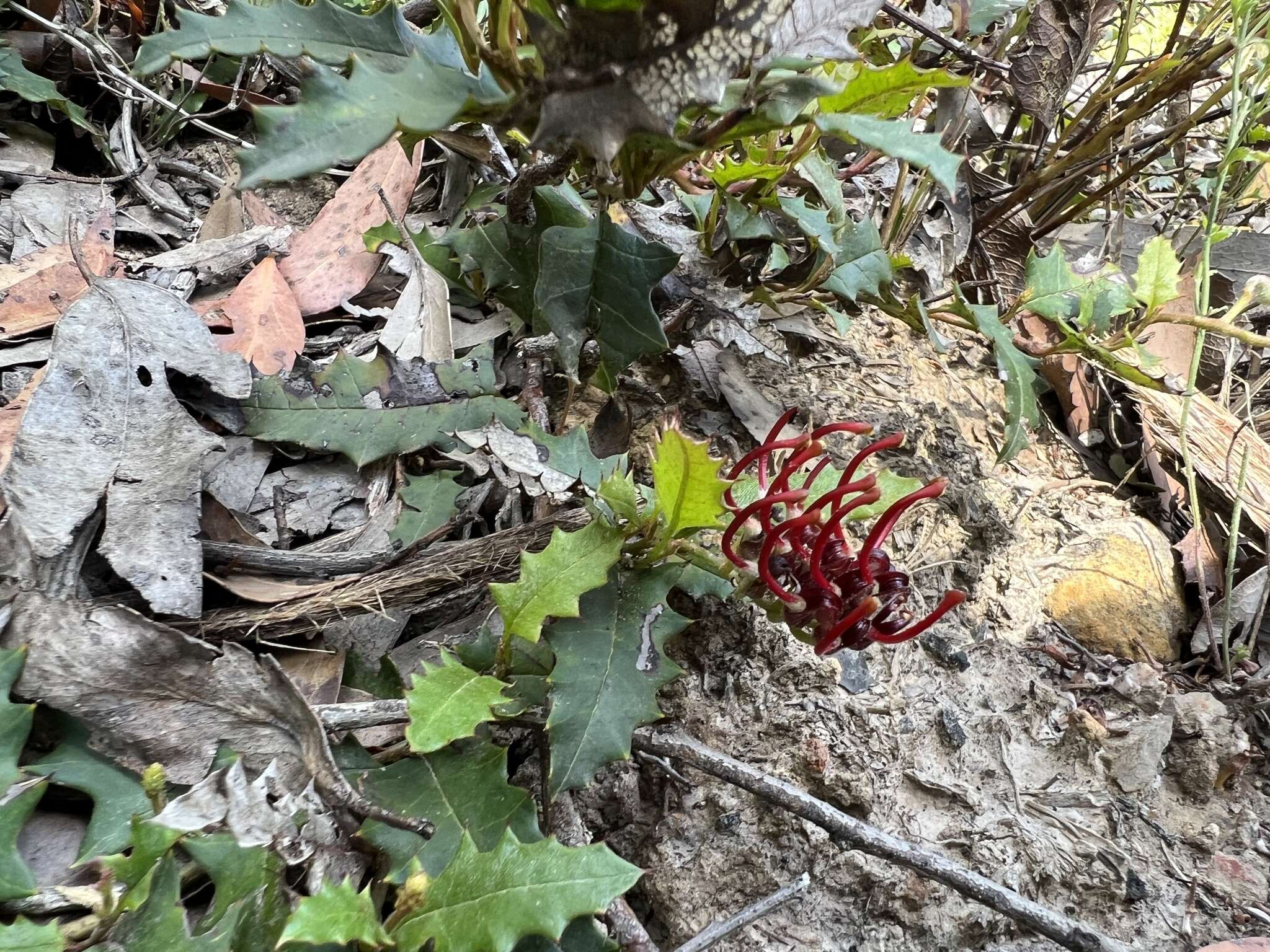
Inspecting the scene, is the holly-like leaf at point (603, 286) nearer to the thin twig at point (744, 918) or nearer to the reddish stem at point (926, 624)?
the reddish stem at point (926, 624)

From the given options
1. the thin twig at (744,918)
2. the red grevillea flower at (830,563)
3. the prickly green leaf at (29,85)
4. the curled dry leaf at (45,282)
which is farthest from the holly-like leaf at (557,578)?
the prickly green leaf at (29,85)

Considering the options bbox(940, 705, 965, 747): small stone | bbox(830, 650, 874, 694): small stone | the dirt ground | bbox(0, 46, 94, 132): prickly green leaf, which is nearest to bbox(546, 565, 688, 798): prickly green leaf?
the dirt ground

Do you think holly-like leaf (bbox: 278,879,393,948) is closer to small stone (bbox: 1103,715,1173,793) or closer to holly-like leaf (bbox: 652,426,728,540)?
holly-like leaf (bbox: 652,426,728,540)

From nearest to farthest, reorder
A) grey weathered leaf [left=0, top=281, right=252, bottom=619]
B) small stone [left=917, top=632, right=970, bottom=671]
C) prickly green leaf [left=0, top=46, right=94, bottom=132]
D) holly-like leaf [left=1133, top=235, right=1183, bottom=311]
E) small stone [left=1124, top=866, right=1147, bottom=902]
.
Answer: grey weathered leaf [left=0, top=281, right=252, bottom=619] < small stone [left=1124, top=866, right=1147, bottom=902] < small stone [left=917, top=632, right=970, bottom=671] < holly-like leaf [left=1133, top=235, right=1183, bottom=311] < prickly green leaf [left=0, top=46, right=94, bottom=132]

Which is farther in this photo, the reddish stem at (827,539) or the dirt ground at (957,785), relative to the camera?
the dirt ground at (957,785)

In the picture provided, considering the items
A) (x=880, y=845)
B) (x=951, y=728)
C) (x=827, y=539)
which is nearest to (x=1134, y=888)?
(x=951, y=728)

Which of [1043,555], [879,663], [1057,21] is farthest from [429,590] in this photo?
[1057,21]

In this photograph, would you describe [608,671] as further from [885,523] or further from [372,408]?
[372,408]
